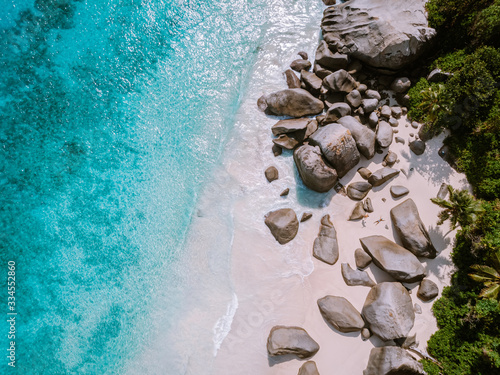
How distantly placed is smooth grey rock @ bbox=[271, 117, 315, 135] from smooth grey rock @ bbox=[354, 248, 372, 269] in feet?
15.0

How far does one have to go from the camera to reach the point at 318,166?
10.0m

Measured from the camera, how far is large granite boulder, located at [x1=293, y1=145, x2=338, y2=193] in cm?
998

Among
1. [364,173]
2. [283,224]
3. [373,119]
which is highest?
[373,119]

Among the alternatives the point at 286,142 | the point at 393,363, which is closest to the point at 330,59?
the point at 286,142

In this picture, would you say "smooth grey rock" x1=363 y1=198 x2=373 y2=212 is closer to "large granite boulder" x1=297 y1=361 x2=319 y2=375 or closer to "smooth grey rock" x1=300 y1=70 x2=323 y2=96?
"smooth grey rock" x1=300 y1=70 x2=323 y2=96

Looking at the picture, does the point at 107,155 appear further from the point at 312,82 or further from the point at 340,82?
the point at 340,82

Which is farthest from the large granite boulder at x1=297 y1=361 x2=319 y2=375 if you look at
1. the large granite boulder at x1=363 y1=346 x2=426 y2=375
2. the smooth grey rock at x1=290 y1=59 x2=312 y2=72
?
the smooth grey rock at x1=290 y1=59 x2=312 y2=72

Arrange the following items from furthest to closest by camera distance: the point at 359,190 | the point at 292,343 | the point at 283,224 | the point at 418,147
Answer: the point at 418,147
the point at 359,190
the point at 283,224
the point at 292,343

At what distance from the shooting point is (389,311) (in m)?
8.83

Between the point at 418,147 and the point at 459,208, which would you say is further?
the point at 418,147

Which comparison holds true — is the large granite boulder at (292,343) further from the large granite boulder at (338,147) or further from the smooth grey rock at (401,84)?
the smooth grey rock at (401,84)

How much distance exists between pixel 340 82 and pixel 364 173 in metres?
3.46

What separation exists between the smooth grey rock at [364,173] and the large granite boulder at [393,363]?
5.12 meters

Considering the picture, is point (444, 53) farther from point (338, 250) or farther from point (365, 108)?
point (338, 250)
